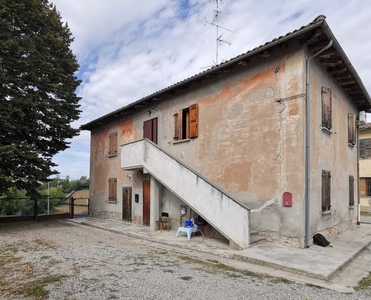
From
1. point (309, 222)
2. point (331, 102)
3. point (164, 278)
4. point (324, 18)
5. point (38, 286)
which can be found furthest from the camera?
point (331, 102)

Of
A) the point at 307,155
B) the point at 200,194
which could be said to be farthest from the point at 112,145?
the point at 307,155

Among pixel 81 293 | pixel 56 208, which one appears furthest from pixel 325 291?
pixel 56 208

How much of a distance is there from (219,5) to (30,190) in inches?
479

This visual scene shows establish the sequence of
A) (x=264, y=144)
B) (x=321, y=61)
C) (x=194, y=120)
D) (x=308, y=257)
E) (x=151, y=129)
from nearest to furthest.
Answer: (x=308, y=257) < (x=264, y=144) < (x=321, y=61) < (x=194, y=120) < (x=151, y=129)

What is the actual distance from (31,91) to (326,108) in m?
12.3

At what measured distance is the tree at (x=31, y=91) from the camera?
11.7 m

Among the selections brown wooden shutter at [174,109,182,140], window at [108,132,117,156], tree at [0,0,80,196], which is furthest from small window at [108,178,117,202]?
brown wooden shutter at [174,109,182,140]

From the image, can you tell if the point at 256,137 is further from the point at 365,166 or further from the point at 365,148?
the point at 365,148

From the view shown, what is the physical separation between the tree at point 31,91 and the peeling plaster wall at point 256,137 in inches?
236

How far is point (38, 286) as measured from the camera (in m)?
4.98

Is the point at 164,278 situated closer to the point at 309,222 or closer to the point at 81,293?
the point at 81,293

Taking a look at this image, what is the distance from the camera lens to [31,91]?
503 inches

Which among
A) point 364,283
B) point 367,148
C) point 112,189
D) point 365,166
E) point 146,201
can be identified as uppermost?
point 367,148

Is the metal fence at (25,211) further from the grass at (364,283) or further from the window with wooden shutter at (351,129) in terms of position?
the window with wooden shutter at (351,129)
